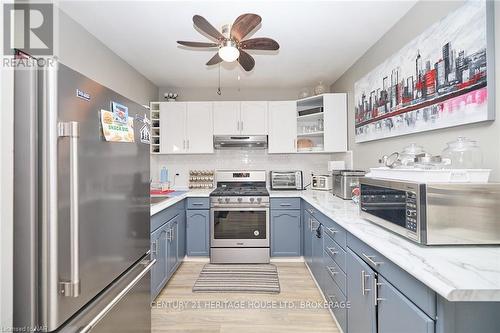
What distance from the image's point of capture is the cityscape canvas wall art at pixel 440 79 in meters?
1.29

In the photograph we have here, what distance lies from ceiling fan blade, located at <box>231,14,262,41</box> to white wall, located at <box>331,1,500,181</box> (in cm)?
119

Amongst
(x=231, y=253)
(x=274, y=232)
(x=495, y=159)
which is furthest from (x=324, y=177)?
(x=495, y=159)

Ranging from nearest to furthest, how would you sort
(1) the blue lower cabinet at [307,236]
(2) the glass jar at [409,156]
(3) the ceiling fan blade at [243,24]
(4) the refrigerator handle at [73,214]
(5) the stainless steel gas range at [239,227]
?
(4) the refrigerator handle at [73,214] < (2) the glass jar at [409,156] < (3) the ceiling fan blade at [243,24] < (1) the blue lower cabinet at [307,236] < (5) the stainless steel gas range at [239,227]

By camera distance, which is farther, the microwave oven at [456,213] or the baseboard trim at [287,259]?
the baseboard trim at [287,259]

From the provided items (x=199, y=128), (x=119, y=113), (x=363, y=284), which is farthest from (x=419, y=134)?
(x=199, y=128)

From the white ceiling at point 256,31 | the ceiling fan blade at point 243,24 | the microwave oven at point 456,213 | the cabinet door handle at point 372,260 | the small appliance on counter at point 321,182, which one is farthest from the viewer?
the small appliance on counter at point 321,182

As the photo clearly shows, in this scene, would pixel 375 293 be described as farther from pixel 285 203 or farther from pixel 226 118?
pixel 226 118

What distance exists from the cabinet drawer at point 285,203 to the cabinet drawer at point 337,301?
44.9 inches

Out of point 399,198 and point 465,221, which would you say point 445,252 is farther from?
point 399,198

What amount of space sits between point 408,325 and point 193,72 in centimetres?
321

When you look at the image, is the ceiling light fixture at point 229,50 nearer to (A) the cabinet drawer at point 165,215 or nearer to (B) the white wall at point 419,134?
(B) the white wall at point 419,134

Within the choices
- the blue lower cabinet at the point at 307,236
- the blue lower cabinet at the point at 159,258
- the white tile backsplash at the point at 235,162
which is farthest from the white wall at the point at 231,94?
the blue lower cabinet at the point at 159,258

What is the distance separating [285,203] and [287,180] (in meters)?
0.53

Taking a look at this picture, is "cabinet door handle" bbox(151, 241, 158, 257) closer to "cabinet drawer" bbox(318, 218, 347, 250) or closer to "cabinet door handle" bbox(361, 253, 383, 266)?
"cabinet drawer" bbox(318, 218, 347, 250)
